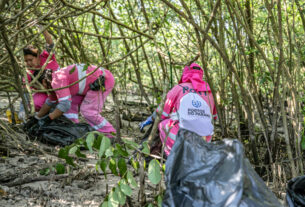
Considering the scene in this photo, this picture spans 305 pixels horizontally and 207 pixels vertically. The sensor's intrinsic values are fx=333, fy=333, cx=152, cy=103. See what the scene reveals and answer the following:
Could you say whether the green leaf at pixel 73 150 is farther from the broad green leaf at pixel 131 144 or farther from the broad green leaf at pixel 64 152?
the broad green leaf at pixel 131 144

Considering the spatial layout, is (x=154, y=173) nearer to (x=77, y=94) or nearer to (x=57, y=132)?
(x=57, y=132)

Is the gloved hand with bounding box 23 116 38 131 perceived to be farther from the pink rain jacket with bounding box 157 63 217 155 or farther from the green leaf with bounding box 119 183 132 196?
the green leaf with bounding box 119 183 132 196

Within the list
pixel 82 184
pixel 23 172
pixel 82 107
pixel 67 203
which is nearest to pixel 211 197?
pixel 67 203

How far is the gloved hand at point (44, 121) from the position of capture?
3.90 meters

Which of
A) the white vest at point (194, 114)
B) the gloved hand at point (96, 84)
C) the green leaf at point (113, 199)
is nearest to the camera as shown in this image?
the green leaf at point (113, 199)

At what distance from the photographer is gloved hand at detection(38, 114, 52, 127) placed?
3.90 m

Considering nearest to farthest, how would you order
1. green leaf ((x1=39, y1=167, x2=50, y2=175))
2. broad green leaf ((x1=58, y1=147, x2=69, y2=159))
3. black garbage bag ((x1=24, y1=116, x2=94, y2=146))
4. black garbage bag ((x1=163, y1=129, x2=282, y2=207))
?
black garbage bag ((x1=163, y1=129, x2=282, y2=207))
broad green leaf ((x1=58, y1=147, x2=69, y2=159))
green leaf ((x1=39, y1=167, x2=50, y2=175))
black garbage bag ((x1=24, y1=116, x2=94, y2=146))

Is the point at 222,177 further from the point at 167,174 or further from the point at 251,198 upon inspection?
the point at 167,174

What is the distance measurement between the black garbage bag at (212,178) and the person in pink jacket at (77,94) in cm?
242

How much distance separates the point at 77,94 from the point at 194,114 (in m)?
1.78

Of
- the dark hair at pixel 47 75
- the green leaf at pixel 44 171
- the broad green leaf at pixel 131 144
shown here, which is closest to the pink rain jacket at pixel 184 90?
the green leaf at pixel 44 171

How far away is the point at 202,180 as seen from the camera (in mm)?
1439

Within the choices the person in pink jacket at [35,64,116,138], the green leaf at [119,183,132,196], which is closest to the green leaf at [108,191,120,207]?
the green leaf at [119,183,132,196]

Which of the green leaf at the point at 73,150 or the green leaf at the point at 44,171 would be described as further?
the green leaf at the point at 44,171
